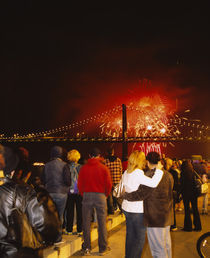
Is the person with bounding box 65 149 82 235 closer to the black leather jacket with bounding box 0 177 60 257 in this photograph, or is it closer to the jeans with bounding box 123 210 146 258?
the jeans with bounding box 123 210 146 258

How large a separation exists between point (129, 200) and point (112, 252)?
196 cm

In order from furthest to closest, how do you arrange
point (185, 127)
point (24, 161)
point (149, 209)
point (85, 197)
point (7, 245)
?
1. point (185, 127)
2. point (85, 197)
3. point (149, 209)
4. point (24, 161)
5. point (7, 245)

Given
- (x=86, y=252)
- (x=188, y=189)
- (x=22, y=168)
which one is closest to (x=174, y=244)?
(x=188, y=189)

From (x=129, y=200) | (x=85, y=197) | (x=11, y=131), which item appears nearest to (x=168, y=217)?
(x=129, y=200)

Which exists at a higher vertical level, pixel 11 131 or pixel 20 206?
pixel 11 131

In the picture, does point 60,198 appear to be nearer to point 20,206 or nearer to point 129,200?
point 129,200

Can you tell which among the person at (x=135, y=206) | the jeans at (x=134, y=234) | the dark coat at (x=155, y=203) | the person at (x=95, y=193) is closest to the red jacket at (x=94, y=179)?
the person at (x=95, y=193)

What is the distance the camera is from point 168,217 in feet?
13.6

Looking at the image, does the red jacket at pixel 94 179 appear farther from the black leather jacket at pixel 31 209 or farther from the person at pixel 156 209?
the black leather jacket at pixel 31 209

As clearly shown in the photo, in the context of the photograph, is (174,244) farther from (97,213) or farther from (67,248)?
(67,248)

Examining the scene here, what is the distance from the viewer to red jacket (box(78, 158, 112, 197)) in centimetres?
539

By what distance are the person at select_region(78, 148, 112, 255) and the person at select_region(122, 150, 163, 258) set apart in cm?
107

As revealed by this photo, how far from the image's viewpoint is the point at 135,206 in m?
4.19

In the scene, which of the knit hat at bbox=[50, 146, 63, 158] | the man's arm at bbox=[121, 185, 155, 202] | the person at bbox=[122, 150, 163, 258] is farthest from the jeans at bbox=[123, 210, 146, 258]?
the knit hat at bbox=[50, 146, 63, 158]
